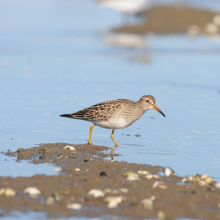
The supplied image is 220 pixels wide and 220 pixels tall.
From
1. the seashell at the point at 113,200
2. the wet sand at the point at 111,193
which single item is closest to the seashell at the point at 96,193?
the wet sand at the point at 111,193

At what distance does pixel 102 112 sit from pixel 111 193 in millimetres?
3451

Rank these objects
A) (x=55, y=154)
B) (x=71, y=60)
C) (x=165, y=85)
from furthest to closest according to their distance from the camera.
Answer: (x=71, y=60), (x=165, y=85), (x=55, y=154)

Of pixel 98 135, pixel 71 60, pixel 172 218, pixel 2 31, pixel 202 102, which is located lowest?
pixel 172 218

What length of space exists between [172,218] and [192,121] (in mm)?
5493

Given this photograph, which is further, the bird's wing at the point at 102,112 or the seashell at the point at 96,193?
the bird's wing at the point at 102,112

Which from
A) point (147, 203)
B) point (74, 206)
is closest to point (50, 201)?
point (74, 206)

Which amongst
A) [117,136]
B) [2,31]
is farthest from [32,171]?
[2,31]

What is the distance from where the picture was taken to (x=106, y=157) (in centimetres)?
830

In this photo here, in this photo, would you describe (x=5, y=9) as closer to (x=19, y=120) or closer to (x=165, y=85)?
(x=165, y=85)

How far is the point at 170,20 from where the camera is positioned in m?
26.7

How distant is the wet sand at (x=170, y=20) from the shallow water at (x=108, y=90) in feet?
4.85

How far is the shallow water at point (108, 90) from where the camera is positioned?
883 cm

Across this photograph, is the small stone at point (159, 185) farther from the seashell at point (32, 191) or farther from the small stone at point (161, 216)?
the seashell at point (32, 191)

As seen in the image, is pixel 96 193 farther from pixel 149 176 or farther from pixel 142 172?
pixel 142 172
